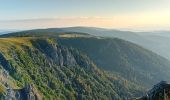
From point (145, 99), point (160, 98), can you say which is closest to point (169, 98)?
point (160, 98)

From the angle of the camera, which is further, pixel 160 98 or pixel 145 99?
pixel 145 99

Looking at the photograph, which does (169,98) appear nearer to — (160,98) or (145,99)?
(160,98)

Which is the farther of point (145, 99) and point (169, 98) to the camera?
point (145, 99)
